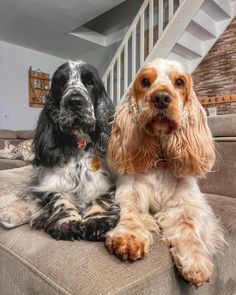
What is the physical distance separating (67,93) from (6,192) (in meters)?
0.65

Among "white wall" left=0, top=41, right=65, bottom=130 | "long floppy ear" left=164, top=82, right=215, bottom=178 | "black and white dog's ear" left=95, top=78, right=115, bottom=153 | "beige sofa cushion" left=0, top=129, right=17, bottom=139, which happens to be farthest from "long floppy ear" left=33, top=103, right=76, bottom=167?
"white wall" left=0, top=41, right=65, bottom=130

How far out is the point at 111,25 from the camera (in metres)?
6.52

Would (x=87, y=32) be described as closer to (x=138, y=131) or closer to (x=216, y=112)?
(x=216, y=112)

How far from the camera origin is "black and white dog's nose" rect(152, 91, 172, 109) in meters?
1.01

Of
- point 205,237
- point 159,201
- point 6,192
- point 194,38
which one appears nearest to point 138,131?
point 159,201

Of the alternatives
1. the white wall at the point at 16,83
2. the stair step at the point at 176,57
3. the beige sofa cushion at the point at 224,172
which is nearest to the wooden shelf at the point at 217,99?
the stair step at the point at 176,57

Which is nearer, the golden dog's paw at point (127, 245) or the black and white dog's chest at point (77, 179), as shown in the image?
the golden dog's paw at point (127, 245)

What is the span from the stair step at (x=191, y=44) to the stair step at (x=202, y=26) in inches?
2.5

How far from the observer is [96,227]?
1.00 m

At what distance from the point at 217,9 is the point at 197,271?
3772mm

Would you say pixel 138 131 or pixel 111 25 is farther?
pixel 111 25

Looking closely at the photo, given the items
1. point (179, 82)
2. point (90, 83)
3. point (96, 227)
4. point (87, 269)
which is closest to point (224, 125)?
point (179, 82)

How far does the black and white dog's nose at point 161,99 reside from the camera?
101cm

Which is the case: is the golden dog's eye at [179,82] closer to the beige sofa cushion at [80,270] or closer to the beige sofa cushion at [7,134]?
the beige sofa cushion at [80,270]
